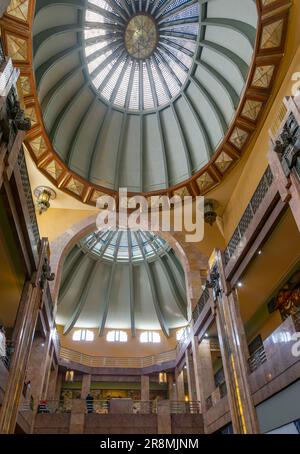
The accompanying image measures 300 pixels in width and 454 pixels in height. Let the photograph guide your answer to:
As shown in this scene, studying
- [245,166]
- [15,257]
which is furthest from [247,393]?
[245,166]

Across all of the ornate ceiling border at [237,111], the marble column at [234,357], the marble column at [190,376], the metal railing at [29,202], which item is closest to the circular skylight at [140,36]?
the ornate ceiling border at [237,111]

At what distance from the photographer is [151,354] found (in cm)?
2295

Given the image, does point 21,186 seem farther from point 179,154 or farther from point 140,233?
point 140,233

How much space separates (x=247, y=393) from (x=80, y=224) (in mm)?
12310

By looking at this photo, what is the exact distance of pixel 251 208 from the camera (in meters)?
10.7

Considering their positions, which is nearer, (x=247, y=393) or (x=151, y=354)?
(x=247, y=393)

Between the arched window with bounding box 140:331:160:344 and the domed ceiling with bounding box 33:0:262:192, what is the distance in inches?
438

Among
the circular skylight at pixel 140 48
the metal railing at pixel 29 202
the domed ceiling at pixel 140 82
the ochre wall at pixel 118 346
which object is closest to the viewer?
the metal railing at pixel 29 202

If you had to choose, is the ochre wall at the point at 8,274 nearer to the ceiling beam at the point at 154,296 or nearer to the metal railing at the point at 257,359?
the metal railing at the point at 257,359

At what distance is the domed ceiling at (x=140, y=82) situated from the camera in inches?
601

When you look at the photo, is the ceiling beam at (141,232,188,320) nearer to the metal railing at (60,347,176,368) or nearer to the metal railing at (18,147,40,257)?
the metal railing at (60,347,176,368)

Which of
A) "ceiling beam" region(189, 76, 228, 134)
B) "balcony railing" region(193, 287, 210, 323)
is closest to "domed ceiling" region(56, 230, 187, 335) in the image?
"balcony railing" region(193, 287, 210, 323)

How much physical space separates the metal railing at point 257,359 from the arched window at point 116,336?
1498cm

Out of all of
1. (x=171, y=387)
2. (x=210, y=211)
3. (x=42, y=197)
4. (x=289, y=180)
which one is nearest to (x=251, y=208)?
(x=289, y=180)
